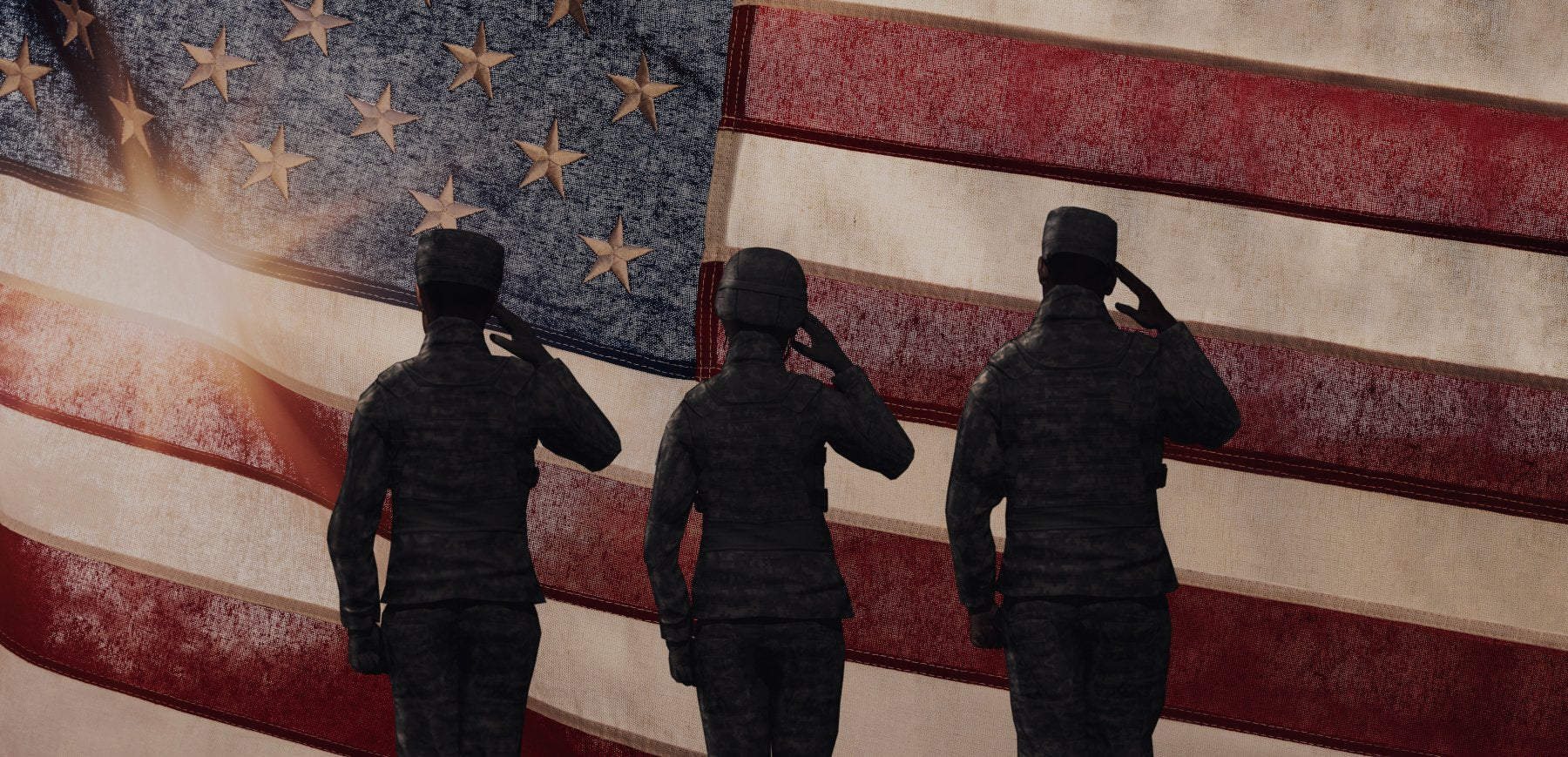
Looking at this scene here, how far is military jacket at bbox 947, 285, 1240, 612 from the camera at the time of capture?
253 cm

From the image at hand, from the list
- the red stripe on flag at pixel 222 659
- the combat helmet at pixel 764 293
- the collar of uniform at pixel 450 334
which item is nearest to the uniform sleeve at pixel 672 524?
the combat helmet at pixel 764 293

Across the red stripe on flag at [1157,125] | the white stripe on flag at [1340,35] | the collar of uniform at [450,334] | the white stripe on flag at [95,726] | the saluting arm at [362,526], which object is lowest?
the white stripe on flag at [95,726]

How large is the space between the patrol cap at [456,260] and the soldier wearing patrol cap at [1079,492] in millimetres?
1006

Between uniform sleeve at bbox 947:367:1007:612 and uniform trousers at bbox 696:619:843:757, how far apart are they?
0.98 feet

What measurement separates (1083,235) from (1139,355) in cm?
26

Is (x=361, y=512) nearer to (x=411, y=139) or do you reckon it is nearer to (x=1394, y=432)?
(x=411, y=139)

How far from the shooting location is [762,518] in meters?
2.60

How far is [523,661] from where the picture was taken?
8.55 feet

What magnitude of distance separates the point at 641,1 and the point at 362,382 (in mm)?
1269

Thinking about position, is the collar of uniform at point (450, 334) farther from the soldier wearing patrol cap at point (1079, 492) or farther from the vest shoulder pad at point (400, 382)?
the soldier wearing patrol cap at point (1079, 492)

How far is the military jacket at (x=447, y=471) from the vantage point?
2584 millimetres

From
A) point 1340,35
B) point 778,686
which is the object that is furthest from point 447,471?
point 1340,35

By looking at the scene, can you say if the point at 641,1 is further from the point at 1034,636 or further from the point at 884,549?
the point at 1034,636

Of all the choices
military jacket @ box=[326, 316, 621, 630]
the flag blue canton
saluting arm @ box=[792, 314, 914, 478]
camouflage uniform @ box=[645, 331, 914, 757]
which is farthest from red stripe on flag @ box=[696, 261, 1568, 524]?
military jacket @ box=[326, 316, 621, 630]
